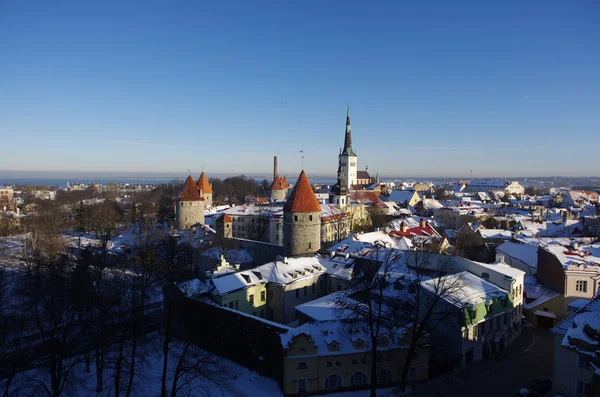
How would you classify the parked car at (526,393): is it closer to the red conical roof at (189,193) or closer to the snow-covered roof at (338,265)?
the snow-covered roof at (338,265)

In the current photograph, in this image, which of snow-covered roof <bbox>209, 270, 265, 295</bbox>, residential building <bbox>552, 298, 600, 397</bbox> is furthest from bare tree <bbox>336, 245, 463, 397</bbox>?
snow-covered roof <bbox>209, 270, 265, 295</bbox>

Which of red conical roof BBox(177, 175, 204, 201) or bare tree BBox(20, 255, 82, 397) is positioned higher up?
red conical roof BBox(177, 175, 204, 201)

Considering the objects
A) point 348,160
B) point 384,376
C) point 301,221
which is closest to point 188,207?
point 301,221

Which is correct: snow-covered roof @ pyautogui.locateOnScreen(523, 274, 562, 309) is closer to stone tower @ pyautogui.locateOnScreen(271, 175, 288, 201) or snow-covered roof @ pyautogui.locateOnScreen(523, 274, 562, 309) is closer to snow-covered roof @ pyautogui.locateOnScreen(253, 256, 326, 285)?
snow-covered roof @ pyautogui.locateOnScreen(253, 256, 326, 285)

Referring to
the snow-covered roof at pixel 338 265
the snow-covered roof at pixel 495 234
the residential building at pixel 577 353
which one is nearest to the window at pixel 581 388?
the residential building at pixel 577 353

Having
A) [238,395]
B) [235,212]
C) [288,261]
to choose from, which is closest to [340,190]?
[235,212]

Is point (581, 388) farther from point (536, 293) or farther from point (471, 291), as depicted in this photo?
point (536, 293)
